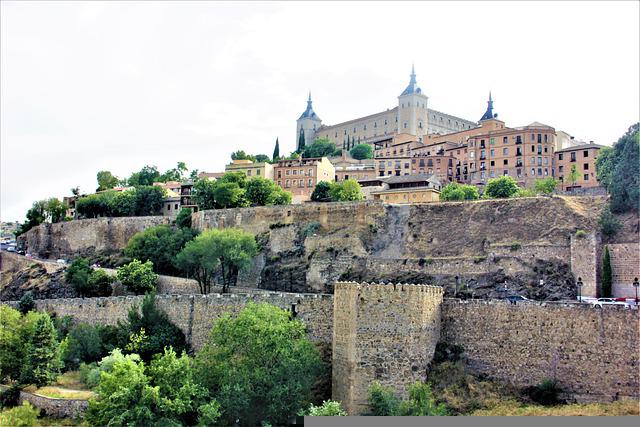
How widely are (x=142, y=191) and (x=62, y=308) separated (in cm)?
3695

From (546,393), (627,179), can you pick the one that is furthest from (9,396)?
(627,179)

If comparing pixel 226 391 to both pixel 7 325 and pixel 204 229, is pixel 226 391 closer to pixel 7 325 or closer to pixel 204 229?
pixel 7 325

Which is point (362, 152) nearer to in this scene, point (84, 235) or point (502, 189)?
point (502, 189)

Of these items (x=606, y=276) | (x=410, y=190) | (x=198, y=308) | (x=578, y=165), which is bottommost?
(x=198, y=308)

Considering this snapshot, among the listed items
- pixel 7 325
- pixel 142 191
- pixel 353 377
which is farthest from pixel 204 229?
pixel 353 377

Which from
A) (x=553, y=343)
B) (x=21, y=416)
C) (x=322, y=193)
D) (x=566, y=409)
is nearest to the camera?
(x=566, y=409)

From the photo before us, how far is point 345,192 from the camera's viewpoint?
7475 cm

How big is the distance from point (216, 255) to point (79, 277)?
36.2 feet

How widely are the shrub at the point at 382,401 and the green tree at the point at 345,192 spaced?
1881 inches

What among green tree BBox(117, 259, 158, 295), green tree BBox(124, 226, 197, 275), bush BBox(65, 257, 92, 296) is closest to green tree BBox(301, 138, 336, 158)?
green tree BBox(124, 226, 197, 275)

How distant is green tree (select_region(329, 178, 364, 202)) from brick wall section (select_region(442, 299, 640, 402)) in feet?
147

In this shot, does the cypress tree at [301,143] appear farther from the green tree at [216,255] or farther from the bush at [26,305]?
the bush at [26,305]

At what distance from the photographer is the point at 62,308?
47.5 m

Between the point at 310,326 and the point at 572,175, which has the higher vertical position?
the point at 572,175
